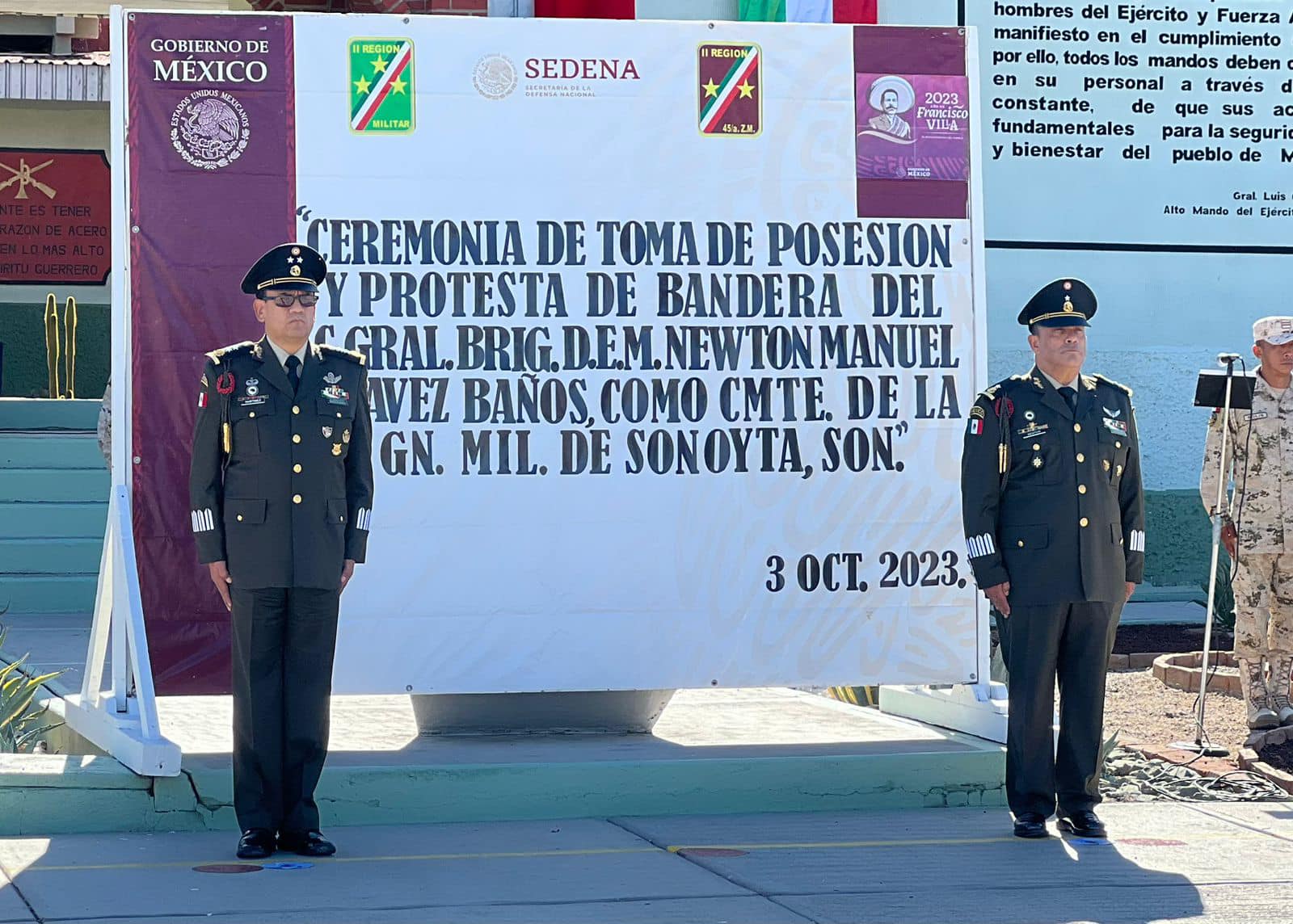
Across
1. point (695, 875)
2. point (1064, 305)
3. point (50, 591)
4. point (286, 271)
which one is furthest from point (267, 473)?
point (50, 591)

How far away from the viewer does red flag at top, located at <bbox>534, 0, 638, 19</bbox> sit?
13195 mm

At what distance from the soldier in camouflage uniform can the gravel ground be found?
30cm

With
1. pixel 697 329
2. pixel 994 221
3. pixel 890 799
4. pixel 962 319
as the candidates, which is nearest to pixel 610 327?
pixel 697 329

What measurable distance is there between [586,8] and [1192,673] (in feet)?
19.3

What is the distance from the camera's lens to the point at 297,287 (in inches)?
268

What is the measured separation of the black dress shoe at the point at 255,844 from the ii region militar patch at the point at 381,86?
2.76 m

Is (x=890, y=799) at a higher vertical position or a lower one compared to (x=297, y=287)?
lower

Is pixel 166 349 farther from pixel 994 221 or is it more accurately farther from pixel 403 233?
pixel 994 221

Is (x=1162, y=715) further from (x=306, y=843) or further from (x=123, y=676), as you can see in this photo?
(x=123, y=676)

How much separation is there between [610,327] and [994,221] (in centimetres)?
738

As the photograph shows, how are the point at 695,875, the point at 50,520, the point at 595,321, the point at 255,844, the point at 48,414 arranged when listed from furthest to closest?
the point at 48,414, the point at 50,520, the point at 595,321, the point at 255,844, the point at 695,875

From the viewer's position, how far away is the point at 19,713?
8477 mm

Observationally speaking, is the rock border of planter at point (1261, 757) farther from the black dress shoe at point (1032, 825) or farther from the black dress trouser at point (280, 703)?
the black dress trouser at point (280, 703)

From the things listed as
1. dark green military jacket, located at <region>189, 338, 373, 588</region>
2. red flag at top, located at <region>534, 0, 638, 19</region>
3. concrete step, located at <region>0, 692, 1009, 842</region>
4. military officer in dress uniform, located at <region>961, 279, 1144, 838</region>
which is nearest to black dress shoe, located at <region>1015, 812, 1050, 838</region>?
military officer in dress uniform, located at <region>961, 279, 1144, 838</region>
